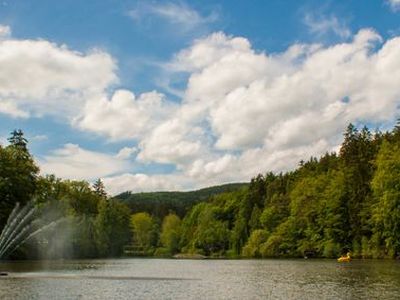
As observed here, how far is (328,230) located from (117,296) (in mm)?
100944

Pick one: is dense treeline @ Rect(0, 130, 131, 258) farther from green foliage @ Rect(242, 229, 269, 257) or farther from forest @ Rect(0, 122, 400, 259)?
green foliage @ Rect(242, 229, 269, 257)

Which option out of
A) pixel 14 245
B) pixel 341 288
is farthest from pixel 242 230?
pixel 341 288

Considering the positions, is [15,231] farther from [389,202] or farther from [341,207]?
[341,207]

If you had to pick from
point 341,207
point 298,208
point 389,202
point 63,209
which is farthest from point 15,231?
point 298,208

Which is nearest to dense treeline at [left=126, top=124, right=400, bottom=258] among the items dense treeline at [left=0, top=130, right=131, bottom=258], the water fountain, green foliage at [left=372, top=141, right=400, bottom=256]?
green foliage at [left=372, top=141, right=400, bottom=256]

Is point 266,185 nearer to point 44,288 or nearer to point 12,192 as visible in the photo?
point 12,192

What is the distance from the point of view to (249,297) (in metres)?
37.7

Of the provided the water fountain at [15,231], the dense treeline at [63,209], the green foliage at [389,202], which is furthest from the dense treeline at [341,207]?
the water fountain at [15,231]

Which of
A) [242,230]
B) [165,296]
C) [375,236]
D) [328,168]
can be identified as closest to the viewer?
[165,296]

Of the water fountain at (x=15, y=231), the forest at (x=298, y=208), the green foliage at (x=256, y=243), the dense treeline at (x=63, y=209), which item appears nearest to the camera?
the water fountain at (x=15, y=231)

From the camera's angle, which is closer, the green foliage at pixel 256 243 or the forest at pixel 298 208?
the forest at pixel 298 208

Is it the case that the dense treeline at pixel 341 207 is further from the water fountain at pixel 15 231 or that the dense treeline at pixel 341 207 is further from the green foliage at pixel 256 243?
the water fountain at pixel 15 231

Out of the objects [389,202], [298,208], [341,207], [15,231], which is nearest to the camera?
[15,231]

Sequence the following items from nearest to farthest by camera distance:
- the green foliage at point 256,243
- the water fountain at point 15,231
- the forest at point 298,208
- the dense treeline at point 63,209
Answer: the water fountain at point 15,231, the dense treeline at point 63,209, the forest at point 298,208, the green foliage at point 256,243
